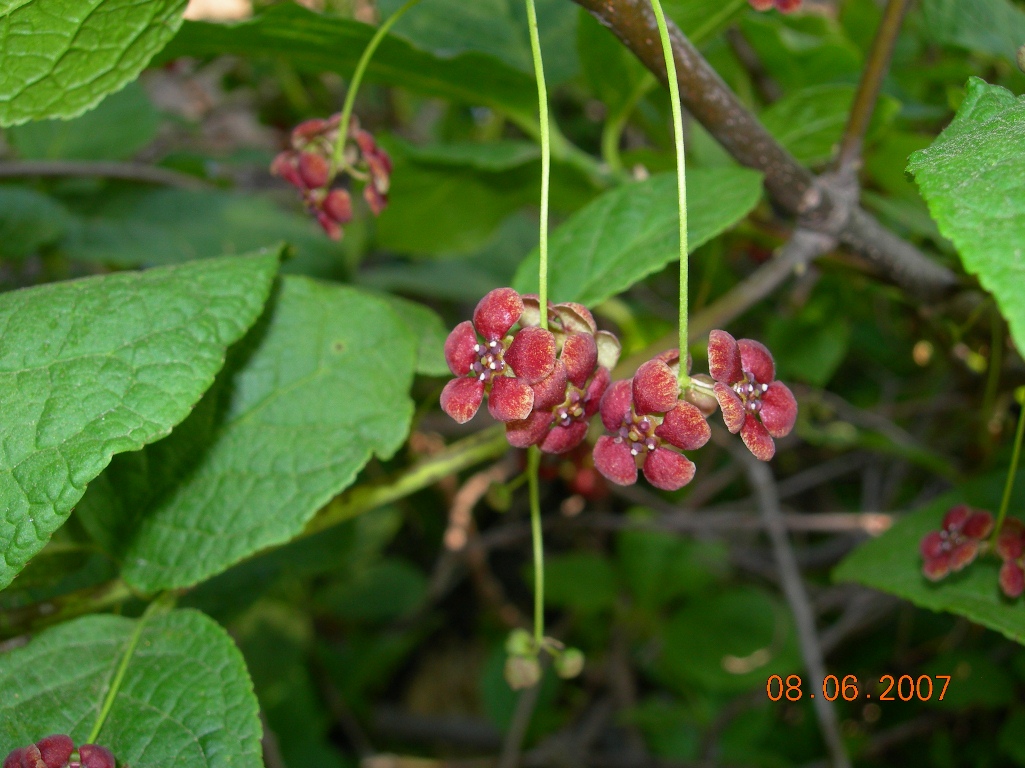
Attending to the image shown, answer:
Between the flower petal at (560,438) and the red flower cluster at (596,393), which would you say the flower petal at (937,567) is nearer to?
the red flower cluster at (596,393)

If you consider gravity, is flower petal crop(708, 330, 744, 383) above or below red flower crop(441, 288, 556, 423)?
above

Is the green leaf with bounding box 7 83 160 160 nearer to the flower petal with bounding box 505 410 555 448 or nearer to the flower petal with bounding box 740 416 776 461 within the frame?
the flower petal with bounding box 505 410 555 448

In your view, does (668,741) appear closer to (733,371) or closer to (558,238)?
(558,238)

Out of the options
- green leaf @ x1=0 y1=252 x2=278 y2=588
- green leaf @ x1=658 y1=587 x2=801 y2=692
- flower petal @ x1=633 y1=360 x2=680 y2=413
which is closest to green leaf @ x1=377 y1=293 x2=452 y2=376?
green leaf @ x1=0 y1=252 x2=278 y2=588

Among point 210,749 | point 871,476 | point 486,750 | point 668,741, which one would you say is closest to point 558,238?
point 210,749

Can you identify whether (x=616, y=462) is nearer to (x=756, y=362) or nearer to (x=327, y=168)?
(x=756, y=362)

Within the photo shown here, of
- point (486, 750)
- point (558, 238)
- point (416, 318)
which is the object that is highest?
point (558, 238)
